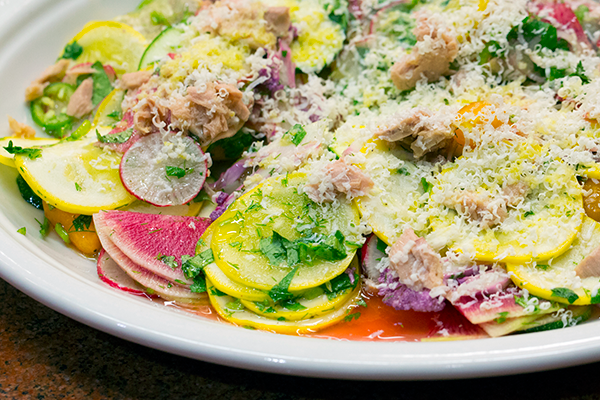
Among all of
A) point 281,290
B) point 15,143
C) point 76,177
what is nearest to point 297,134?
point 281,290

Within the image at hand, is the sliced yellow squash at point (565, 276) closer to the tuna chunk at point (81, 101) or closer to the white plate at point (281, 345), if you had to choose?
the white plate at point (281, 345)

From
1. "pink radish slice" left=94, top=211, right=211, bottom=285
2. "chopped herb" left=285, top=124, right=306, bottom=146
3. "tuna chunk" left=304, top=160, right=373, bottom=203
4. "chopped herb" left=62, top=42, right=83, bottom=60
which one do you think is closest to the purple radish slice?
"tuna chunk" left=304, top=160, right=373, bottom=203

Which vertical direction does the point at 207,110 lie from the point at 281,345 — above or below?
above

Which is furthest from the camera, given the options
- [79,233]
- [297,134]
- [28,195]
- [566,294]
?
[297,134]

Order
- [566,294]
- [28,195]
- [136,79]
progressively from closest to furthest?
[566,294] < [28,195] < [136,79]

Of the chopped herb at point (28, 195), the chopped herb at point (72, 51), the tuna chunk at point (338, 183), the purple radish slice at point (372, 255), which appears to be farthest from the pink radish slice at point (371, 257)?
the chopped herb at point (72, 51)

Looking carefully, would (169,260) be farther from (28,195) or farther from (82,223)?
(28,195)
